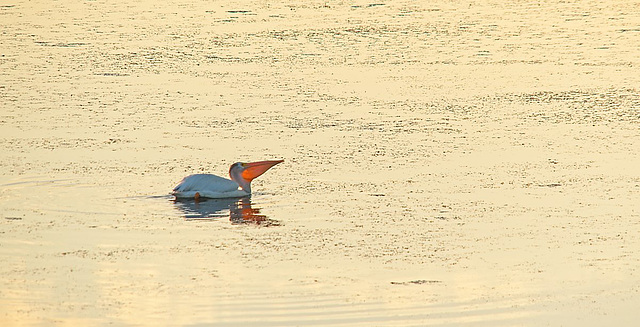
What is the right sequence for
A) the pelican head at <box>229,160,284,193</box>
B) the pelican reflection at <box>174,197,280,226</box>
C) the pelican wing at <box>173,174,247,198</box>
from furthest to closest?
the pelican head at <box>229,160,284,193</box> < the pelican wing at <box>173,174,247,198</box> < the pelican reflection at <box>174,197,280,226</box>

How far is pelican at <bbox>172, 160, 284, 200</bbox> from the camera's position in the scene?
8.12 m

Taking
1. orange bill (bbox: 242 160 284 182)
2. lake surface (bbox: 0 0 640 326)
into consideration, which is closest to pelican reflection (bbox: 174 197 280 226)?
lake surface (bbox: 0 0 640 326)

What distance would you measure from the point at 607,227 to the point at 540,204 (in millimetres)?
623

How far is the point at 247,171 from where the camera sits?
27.6ft

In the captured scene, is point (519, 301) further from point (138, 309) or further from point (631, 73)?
point (631, 73)

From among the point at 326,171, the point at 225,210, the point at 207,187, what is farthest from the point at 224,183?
the point at 326,171

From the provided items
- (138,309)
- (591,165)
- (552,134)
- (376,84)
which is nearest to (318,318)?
(138,309)

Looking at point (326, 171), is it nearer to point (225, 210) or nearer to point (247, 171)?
point (247, 171)

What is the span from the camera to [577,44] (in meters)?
13.7

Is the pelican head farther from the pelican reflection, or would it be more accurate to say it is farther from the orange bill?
the pelican reflection

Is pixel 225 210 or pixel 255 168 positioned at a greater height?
pixel 255 168

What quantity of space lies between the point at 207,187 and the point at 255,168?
15.5 inches

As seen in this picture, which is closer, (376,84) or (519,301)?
(519,301)

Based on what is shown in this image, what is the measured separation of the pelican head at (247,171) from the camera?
8.35m
